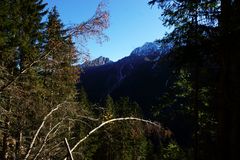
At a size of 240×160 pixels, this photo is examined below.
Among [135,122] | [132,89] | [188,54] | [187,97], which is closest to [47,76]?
[135,122]

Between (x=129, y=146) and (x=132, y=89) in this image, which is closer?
(x=129, y=146)

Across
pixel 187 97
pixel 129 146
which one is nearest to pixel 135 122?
pixel 187 97

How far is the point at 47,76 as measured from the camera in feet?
27.6

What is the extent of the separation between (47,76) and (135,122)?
2.35 metres

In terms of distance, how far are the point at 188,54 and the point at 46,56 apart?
3458 mm

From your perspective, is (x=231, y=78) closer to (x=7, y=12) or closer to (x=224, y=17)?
(x=224, y=17)

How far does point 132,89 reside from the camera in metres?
194

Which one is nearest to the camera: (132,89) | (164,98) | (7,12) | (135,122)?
(135,122)

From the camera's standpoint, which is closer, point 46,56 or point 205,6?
point 46,56

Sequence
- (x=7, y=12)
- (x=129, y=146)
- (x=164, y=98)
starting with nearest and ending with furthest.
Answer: (x=7, y=12)
(x=164, y=98)
(x=129, y=146)

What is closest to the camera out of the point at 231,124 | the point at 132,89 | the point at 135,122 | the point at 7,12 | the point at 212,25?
the point at 231,124

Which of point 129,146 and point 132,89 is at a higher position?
point 132,89

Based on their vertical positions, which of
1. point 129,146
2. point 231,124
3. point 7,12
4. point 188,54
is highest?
point 7,12

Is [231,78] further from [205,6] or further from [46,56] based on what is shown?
[46,56]
